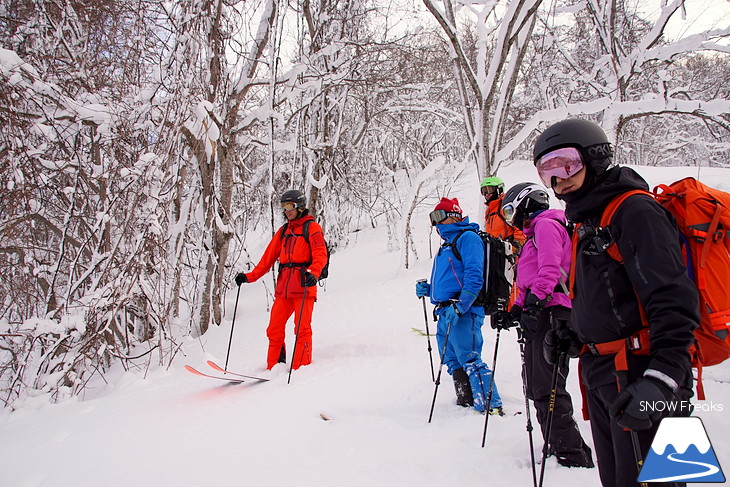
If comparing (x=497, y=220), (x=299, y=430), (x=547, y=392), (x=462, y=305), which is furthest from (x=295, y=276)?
(x=547, y=392)

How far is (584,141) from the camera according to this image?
1.73m

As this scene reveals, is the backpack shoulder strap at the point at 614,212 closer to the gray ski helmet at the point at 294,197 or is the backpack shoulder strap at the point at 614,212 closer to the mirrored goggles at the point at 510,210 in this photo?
the mirrored goggles at the point at 510,210

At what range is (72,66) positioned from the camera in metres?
5.23

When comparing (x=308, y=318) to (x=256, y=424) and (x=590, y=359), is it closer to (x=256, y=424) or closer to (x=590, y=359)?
(x=256, y=424)

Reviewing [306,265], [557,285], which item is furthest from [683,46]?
[306,265]

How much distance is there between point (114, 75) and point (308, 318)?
454cm

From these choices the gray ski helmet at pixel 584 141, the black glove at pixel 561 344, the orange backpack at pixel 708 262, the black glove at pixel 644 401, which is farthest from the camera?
the black glove at pixel 561 344

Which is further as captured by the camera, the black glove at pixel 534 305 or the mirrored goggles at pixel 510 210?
the mirrored goggles at pixel 510 210

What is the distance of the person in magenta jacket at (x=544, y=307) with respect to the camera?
258cm

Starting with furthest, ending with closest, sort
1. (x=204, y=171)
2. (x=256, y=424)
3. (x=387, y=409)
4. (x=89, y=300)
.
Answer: (x=204, y=171) → (x=89, y=300) → (x=387, y=409) → (x=256, y=424)

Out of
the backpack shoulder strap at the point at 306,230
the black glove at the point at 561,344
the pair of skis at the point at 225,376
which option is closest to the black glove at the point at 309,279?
the backpack shoulder strap at the point at 306,230

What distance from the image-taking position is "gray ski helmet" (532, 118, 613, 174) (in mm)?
1715

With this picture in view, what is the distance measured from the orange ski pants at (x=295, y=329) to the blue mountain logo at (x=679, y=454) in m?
4.01

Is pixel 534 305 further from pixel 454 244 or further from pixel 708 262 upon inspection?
pixel 708 262
